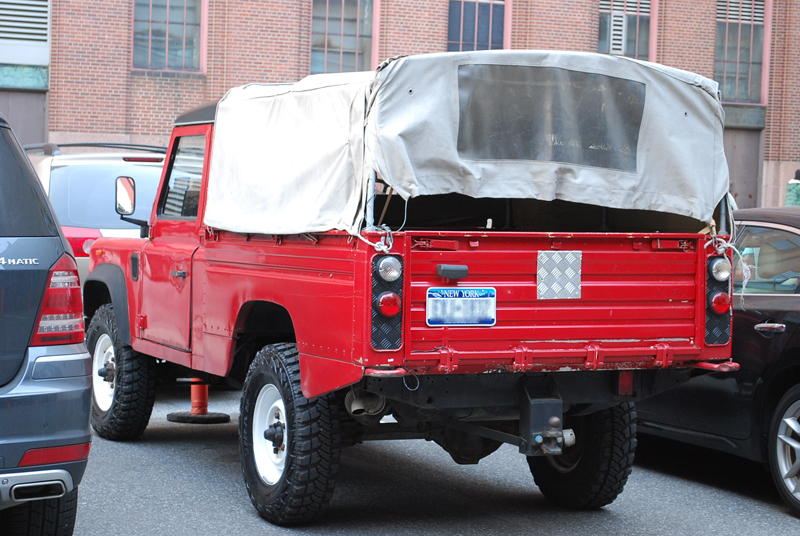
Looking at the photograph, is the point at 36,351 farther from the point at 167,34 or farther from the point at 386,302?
the point at 167,34

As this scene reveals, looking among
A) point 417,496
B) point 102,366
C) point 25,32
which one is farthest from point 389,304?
point 25,32

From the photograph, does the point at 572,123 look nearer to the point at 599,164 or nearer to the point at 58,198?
the point at 599,164

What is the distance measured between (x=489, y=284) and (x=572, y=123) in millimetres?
1027

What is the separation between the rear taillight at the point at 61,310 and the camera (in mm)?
3715

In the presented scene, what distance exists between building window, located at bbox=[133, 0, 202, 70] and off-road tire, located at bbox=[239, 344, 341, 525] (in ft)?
53.9

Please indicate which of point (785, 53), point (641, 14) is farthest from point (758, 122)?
point (641, 14)

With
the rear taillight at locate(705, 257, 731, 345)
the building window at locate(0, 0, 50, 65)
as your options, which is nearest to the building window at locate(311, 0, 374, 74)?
the building window at locate(0, 0, 50, 65)

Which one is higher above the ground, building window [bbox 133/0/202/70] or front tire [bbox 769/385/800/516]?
building window [bbox 133/0/202/70]

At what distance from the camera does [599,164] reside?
16.8 feet

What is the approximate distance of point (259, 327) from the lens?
5.68 meters

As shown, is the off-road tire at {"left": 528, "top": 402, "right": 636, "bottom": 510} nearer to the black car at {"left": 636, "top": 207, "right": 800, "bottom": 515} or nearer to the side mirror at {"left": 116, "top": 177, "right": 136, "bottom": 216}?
the black car at {"left": 636, "top": 207, "right": 800, "bottom": 515}

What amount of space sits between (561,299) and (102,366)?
4352 millimetres

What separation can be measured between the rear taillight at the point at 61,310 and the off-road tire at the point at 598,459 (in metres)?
3.04

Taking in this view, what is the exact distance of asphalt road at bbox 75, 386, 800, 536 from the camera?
17.4ft
